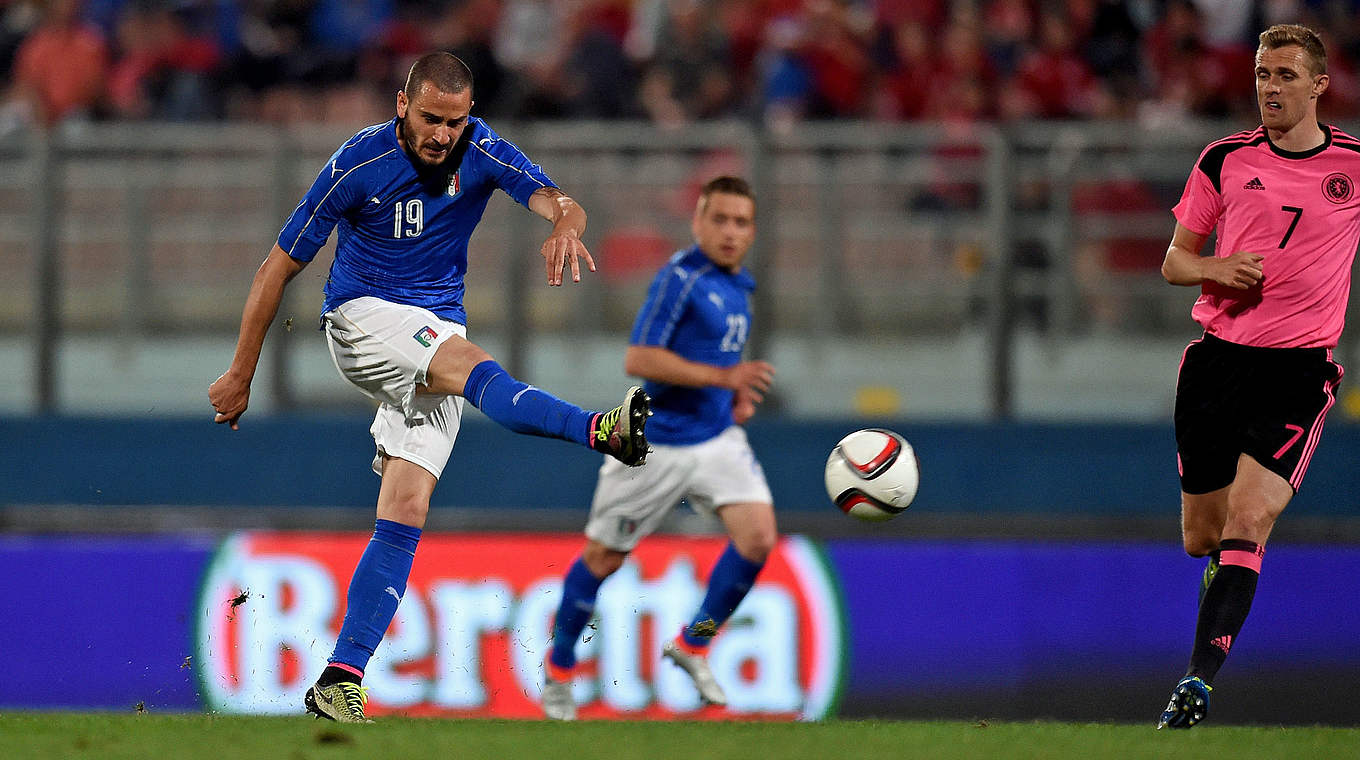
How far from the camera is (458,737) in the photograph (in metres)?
5.02

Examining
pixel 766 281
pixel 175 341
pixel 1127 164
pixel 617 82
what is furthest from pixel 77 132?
pixel 1127 164

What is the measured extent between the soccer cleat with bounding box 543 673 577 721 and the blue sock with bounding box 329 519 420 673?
1867 mm

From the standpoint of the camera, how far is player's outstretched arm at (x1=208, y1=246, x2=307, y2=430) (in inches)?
211

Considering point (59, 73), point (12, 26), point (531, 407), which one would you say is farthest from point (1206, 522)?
point (12, 26)

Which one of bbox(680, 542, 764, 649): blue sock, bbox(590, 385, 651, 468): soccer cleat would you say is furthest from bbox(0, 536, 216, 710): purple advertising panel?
bbox(590, 385, 651, 468): soccer cleat

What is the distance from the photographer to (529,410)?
5215mm

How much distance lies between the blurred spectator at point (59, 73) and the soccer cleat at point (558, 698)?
572 centimetres

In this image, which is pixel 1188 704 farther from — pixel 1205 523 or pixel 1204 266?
pixel 1204 266

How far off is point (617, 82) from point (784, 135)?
178 centimetres

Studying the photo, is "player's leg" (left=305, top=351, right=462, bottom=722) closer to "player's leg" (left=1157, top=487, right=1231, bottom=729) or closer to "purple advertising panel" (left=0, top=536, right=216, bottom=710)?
"player's leg" (left=1157, top=487, right=1231, bottom=729)

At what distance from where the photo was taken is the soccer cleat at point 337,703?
209 inches

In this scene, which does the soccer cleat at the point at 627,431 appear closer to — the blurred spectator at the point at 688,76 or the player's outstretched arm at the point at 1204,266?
the player's outstretched arm at the point at 1204,266

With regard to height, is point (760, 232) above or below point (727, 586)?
above

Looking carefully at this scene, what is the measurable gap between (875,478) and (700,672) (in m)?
1.42
